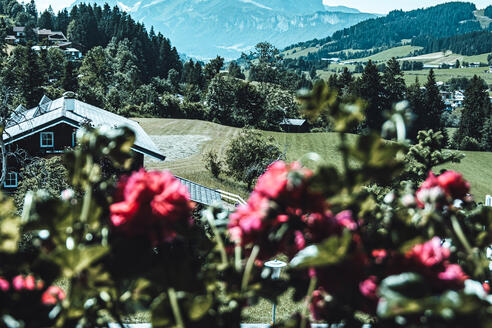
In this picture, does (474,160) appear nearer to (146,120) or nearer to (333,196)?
(146,120)

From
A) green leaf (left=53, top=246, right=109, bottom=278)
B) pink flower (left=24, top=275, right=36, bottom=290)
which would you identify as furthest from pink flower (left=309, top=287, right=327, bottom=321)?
pink flower (left=24, top=275, right=36, bottom=290)

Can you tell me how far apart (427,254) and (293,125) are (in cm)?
6094

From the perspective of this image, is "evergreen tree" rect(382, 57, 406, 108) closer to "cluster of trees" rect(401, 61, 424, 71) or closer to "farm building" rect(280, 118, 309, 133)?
"farm building" rect(280, 118, 309, 133)

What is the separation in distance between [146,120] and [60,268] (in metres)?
57.2

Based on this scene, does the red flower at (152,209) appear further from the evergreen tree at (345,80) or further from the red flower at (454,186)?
the evergreen tree at (345,80)

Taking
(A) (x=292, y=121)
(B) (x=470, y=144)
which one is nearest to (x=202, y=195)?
(A) (x=292, y=121)

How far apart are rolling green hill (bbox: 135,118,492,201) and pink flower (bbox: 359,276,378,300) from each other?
30.6 metres

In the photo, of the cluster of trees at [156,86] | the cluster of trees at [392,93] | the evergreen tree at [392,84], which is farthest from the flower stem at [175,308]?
the evergreen tree at [392,84]

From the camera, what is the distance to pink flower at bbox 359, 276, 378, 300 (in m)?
0.94

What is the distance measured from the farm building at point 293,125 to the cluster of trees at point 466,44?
14090 cm

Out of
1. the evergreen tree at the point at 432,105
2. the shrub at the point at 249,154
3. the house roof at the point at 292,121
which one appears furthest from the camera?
the evergreen tree at the point at 432,105

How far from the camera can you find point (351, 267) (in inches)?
35.8

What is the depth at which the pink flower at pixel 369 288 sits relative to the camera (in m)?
0.94

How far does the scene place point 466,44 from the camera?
7180 inches
